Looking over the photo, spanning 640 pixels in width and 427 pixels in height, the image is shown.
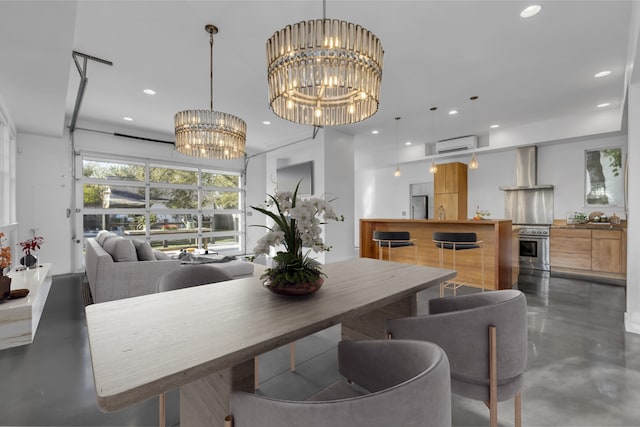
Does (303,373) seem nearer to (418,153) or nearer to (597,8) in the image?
(597,8)

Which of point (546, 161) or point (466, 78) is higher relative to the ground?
point (466, 78)

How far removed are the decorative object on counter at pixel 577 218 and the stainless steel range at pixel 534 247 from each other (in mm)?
481

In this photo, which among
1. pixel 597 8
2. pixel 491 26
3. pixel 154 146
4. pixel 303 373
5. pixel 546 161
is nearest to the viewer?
pixel 303 373

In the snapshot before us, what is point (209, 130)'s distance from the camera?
2.74 m

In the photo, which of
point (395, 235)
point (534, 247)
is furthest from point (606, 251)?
point (395, 235)

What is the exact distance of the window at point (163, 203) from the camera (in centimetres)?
595

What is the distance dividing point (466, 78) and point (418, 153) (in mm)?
3701

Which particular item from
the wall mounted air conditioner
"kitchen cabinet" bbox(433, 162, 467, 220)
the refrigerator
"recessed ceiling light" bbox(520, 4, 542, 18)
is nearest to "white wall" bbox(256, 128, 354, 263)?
the wall mounted air conditioner

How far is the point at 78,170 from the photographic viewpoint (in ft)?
18.5

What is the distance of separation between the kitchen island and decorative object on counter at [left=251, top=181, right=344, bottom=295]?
3372mm

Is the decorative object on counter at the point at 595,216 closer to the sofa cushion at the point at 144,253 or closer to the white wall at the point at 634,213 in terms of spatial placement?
the white wall at the point at 634,213

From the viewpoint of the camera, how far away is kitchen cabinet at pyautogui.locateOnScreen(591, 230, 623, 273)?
4.82m

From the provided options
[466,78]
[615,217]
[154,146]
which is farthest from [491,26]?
[154,146]

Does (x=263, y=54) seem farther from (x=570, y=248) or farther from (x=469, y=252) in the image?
(x=570, y=248)
